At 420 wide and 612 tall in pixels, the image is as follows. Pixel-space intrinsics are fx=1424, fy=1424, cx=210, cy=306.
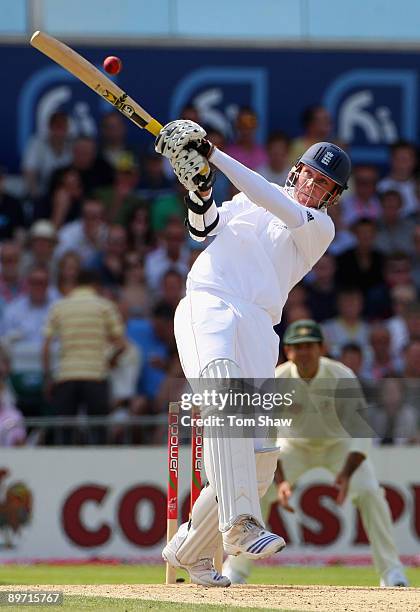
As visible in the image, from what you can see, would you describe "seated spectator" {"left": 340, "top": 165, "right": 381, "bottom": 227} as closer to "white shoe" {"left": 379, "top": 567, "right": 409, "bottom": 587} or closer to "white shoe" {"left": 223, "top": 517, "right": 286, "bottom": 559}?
"white shoe" {"left": 379, "top": 567, "right": 409, "bottom": 587}

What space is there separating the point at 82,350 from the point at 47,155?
9.83 feet

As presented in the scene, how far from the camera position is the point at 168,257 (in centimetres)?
1477

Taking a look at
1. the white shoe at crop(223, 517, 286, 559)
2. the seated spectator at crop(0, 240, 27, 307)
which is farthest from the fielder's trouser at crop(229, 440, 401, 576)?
the seated spectator at crop(0, 240, 27, 307)

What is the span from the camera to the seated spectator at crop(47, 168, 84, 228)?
1507cm

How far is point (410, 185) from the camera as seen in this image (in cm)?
1594

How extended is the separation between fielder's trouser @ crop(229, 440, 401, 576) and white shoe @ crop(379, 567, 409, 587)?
0.13ft

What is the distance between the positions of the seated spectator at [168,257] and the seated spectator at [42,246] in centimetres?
99

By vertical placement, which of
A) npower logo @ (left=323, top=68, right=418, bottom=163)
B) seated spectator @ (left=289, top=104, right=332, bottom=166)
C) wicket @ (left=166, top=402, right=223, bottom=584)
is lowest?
wicket @ (left=166, top=402, right=223, bottom=584)

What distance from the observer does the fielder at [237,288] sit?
7.34 m

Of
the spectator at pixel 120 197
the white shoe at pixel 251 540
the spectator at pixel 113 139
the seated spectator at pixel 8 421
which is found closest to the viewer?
the white shoe at pixel 251 540

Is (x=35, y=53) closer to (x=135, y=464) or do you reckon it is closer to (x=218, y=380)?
(x=135, y=464)

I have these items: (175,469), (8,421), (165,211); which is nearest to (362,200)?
(165,211)

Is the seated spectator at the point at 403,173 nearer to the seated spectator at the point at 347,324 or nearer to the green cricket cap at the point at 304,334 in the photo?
the seated spectator at the point at 347,324

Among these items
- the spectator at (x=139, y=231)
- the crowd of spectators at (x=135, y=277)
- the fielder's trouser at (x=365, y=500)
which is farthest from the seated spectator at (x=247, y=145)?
the fielder's trouser at (x=365, y=500)
